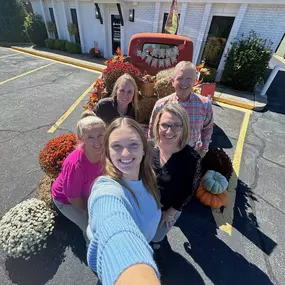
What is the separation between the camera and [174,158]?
169 cm

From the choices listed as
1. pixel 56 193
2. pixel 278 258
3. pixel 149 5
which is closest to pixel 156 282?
pixel 56 193

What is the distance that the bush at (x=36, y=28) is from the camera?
44.3 feet

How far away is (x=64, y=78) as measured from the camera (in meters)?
8.16

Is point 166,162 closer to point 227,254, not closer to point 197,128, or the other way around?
point 197,128

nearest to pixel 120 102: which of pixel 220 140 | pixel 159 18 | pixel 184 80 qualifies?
pixel 184 80

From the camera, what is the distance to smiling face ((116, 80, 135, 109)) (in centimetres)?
253

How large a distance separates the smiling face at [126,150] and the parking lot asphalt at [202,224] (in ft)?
5.68

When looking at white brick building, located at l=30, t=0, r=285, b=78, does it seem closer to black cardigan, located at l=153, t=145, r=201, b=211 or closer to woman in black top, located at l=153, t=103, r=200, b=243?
woman in black top, located at l=153, t=103, r=200, b=243

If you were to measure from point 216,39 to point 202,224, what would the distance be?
8.51 m

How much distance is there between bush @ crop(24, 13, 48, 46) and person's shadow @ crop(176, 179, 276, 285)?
16.9m

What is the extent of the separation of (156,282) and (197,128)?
6.63ft

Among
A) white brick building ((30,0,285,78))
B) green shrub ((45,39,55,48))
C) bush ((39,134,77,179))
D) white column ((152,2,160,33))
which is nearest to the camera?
bush ((39,134,77,179))

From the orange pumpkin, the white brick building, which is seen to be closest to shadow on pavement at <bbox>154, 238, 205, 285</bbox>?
the orange pumpkin

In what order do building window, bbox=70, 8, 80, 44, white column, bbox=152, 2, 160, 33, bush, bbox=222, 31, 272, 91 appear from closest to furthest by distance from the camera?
bush, bbox=222, 31, 272, 91
white column, bbox=152, 2, 160, 33
building window, bbox=70, 8, 80, 44
